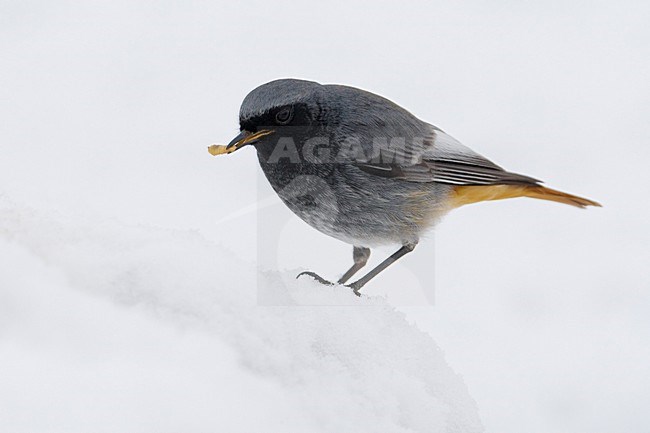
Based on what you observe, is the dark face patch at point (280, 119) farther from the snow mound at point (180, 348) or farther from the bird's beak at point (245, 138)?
the snow mound at point (180, 348)

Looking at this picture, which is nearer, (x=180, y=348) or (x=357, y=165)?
(x=180, y=348)

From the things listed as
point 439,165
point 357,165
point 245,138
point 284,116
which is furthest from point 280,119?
point 439,165

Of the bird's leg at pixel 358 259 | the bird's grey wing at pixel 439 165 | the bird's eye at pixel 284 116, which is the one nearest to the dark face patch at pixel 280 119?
the bird's eye at pixel 284 116

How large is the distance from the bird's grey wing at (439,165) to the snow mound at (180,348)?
1.42 metres

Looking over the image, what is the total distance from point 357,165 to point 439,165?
21.8 inches

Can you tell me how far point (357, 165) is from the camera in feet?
13.5

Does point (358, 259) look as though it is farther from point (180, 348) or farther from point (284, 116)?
point (180, 348)

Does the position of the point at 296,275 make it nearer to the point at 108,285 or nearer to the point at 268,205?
the point at 108,285

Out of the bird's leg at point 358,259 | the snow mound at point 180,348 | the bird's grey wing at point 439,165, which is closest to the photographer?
the snow mound at point 180,348

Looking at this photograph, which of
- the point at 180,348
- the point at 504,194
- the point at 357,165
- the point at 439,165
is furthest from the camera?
the point at 504,194

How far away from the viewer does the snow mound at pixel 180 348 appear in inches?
81.5

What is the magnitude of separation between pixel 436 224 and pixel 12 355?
9.22 feet

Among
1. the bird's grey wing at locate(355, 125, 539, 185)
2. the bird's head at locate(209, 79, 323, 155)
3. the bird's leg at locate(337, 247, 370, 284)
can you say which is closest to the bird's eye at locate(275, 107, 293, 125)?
the bird's head at locate(209, 79, 323, 155)

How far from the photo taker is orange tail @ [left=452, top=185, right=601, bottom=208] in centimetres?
457
